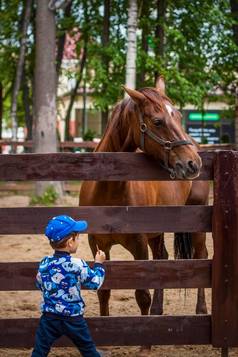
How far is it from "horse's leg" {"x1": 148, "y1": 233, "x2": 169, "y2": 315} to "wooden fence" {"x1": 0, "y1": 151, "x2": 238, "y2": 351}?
1539mm

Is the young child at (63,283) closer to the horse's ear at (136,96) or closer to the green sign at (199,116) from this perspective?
the horse's ear at (136,96)

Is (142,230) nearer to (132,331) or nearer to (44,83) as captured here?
(132,331)

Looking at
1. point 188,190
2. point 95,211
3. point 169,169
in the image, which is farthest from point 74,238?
point 188,190

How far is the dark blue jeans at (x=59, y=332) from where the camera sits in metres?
3.89

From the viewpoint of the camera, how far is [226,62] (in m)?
22.0

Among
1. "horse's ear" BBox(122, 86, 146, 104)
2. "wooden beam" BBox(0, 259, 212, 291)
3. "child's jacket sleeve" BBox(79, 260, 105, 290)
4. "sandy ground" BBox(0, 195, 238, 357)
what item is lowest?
"sandy ground" BBox(0, 195, 238, 357)

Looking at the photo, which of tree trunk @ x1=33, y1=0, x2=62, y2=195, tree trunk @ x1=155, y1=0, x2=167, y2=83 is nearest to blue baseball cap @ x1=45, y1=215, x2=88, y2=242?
tree trunk @ x1=33, y1=0, x2=62, y2=195

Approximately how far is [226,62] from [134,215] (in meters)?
18.4

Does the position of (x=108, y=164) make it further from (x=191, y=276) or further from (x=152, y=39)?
(x=152, y=39)

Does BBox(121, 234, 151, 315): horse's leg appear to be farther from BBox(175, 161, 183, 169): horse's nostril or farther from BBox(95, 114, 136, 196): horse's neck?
BBox(175, 161, 183, 169): horse's nostril

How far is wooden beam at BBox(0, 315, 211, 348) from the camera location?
455 centimetres

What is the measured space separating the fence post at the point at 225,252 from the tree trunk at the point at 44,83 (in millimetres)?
11002

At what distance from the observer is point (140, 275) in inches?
179

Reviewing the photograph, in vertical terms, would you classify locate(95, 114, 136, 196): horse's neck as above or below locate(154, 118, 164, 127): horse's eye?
below
